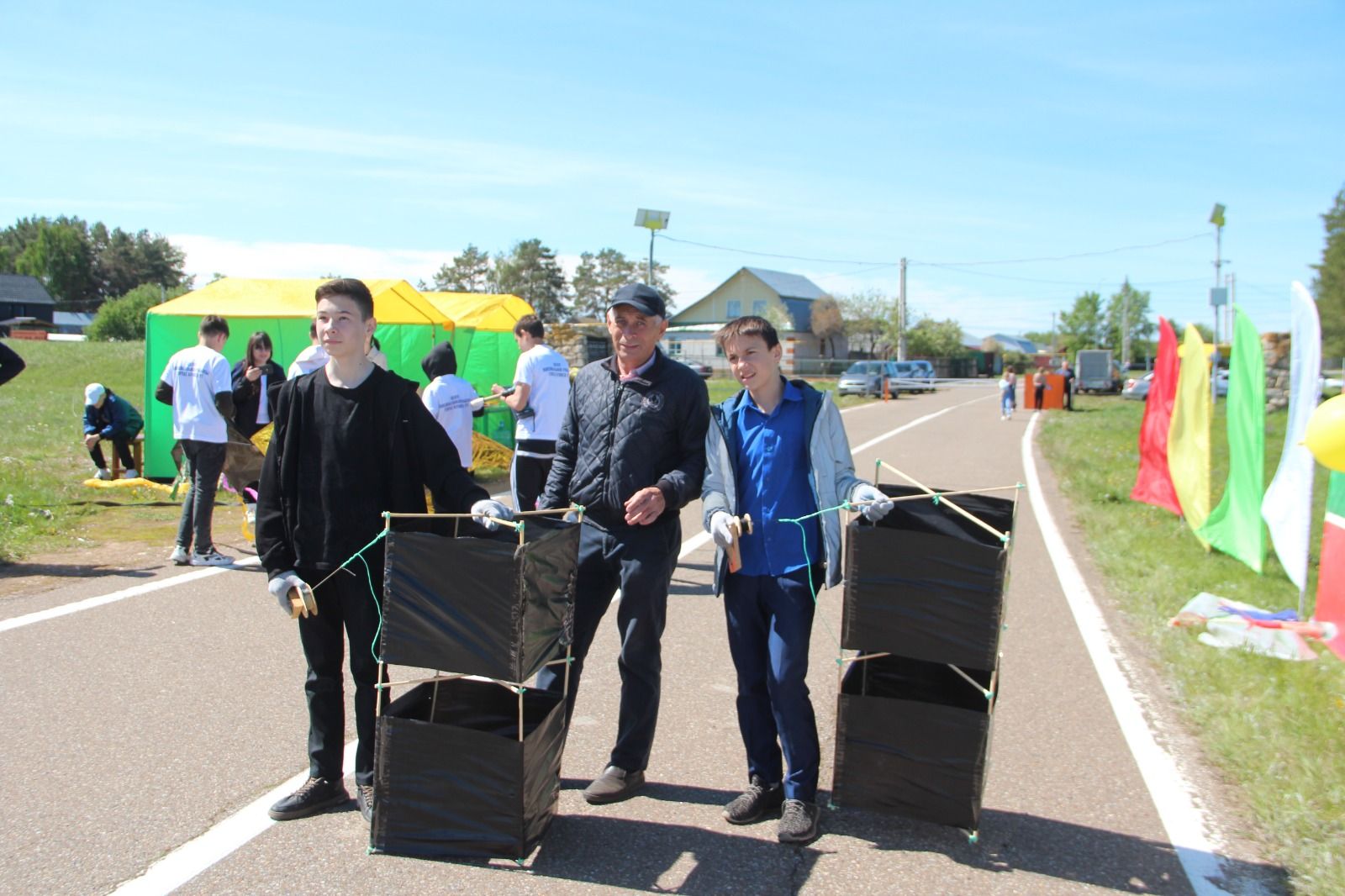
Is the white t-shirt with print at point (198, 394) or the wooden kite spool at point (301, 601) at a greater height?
the white t-shirt with print at point (198, 394)

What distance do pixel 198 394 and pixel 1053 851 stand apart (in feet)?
22.8

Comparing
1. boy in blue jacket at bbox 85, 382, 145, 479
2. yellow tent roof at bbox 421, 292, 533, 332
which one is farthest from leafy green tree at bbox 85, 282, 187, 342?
boy in blue jacket at bbox 85, 382, 145, 479

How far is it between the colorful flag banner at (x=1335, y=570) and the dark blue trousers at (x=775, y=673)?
3.84m

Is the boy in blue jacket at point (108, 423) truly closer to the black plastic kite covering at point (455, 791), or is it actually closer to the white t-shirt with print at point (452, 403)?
the white t-shirt with print at point (452, 403)

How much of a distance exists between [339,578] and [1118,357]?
11382 cm

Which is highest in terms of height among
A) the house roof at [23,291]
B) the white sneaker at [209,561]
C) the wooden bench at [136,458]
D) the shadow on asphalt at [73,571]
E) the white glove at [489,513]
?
the house roof at [23,291]

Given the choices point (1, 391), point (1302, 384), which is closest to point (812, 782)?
point (1302, 384)

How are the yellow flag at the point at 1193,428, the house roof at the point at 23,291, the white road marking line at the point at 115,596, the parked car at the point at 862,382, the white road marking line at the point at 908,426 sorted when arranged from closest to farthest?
the white road marking line at the point at 115,596 → the yellow flag at the point at 1193,428 → the white road marking line at the point at 908,426 → the parked car at the point at 862,382 → the house roof at the point at 23,291

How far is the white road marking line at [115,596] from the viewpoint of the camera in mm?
6586

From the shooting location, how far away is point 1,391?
30453mm

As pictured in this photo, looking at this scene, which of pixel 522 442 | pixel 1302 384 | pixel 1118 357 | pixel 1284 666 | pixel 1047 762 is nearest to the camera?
pixel 1047 762

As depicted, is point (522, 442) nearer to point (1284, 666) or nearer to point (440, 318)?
point (1284, 666)

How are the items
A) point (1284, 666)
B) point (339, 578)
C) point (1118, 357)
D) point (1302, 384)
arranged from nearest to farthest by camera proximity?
point (339, 578) → point (1284, 666) → point (1302, 384) → point (1118, 357)

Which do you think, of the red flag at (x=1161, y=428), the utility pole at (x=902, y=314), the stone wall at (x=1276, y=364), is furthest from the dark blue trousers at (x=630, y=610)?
the utility pole at (x=902, y=314)
